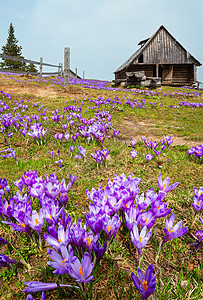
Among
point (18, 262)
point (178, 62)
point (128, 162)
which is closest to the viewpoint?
point (18, 262)

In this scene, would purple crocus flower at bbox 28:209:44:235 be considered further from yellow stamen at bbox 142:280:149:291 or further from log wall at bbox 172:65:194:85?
log wall at bbox 172:65:194:85

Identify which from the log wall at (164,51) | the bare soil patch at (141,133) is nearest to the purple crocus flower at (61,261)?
the bare soil patch at (141,133)

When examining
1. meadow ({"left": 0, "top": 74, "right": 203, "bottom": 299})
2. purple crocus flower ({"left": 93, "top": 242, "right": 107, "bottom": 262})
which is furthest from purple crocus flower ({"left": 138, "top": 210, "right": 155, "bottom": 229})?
purple crocus flower ({"left": 93, "top": 242, "right": 107, "bottom": 262})

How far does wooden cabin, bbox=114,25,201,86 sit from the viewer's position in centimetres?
2567

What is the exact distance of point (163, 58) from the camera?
26.7 meters

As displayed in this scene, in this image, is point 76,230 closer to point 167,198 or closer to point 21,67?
point 167,198

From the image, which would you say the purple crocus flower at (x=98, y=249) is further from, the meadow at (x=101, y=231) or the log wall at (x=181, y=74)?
the log wall at (x=181, y=74)

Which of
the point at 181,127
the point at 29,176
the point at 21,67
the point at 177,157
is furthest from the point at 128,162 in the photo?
the point at 21,67

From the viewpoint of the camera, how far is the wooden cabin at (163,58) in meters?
25.7

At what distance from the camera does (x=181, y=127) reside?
675 centimetres

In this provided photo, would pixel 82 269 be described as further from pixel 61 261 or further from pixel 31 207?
pixel 31 207

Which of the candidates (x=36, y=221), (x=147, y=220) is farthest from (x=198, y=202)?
(x=36, y=221)

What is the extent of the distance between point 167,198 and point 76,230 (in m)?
1.64

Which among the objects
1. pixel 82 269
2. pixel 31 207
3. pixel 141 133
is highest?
pixel 141 133
